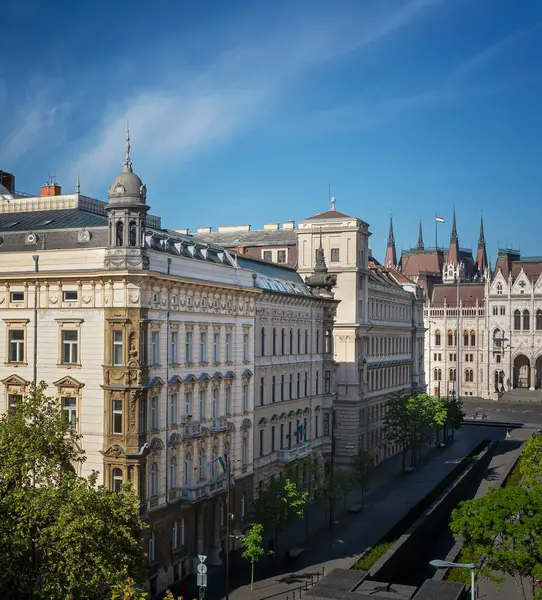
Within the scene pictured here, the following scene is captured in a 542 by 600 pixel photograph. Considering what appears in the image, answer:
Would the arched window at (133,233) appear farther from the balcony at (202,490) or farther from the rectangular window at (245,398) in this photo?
the rectangular window at (245,398)

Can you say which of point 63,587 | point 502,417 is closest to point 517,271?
point 502,417

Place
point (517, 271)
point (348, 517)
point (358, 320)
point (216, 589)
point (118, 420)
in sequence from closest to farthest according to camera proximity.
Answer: point (118, 420) → point (216, 589) → point (348, 517) → point (358, 320) → point (517, 271)

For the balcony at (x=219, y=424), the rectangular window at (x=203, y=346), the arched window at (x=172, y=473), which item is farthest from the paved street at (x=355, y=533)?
the rectangular window at (x=203, y=346)

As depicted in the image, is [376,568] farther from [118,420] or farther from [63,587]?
[63,587]

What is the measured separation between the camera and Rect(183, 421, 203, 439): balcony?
50.7 meters

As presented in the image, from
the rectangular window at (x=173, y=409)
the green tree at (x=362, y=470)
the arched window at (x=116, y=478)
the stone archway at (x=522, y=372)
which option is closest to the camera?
the arched window at (x=116, y=478)

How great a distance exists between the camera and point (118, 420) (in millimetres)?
45469

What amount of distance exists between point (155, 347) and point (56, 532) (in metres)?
17.5

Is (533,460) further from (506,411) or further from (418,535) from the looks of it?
(506,411)

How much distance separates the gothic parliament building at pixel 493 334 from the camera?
16525cm

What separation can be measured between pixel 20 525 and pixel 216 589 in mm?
20046

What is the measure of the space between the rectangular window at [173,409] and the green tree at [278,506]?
9180mm

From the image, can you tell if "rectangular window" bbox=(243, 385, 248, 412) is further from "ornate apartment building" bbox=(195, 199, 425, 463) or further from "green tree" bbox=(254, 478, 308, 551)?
"ornate apartment building" bbox=(195, 199, 425, 463)

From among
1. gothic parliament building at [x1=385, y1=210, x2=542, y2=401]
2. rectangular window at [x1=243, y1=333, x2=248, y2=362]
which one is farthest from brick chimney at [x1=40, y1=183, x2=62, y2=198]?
gothic parliament building at [x1=385, y1=210, x2=542, y2=401]
